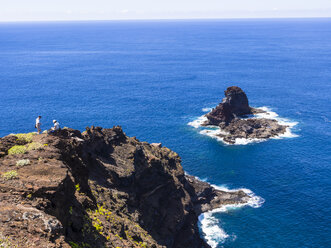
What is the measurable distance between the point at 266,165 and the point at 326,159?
19460mm

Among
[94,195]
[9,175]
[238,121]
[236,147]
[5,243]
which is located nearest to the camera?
[5,243]

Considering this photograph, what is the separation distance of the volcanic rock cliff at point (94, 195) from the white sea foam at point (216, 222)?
1839 mm

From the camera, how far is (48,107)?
488 feet

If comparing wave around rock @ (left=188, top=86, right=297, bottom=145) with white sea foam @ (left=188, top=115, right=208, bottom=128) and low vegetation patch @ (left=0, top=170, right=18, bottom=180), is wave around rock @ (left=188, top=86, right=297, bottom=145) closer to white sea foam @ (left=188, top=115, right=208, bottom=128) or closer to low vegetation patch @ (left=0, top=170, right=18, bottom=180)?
white sea foam @ (left=188, top=115, right=208, bottom=128)

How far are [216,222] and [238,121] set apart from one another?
58.9 metres

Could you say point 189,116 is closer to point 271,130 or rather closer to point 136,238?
point 271,130

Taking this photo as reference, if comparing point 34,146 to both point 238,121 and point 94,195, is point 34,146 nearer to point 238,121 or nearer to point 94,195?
point 94,195

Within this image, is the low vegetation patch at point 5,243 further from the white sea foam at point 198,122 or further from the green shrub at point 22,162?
the white sea foam at point 198,122

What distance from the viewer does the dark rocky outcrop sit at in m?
119

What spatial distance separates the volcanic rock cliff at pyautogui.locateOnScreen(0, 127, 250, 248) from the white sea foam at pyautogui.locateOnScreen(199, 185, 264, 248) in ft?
6.03

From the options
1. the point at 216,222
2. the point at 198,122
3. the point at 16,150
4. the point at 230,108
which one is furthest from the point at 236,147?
the point at 16,150

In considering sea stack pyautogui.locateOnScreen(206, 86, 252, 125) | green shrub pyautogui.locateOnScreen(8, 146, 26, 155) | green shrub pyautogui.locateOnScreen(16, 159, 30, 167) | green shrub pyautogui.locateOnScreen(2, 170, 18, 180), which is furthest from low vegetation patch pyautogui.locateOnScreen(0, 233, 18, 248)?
sea stack pyautogui.locateOnScreen(206, 86, 252, 125)

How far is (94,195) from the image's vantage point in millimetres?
44844

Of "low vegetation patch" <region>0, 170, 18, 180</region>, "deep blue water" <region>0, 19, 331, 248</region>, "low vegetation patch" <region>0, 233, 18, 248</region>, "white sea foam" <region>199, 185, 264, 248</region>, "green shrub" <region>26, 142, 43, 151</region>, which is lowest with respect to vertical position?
"white sea foam" <region>199, 185, 264, 248</region>
